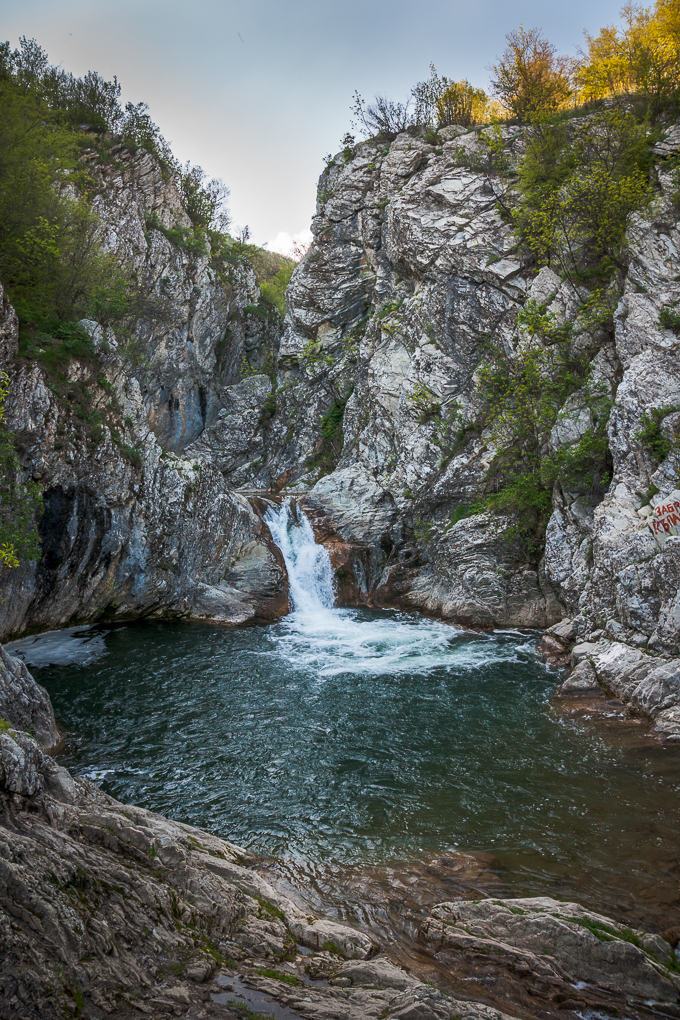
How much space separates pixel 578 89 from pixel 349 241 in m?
14.1

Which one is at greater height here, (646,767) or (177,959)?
(177,959)

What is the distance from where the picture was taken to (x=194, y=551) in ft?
65.8

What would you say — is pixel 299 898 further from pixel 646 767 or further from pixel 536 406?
pixel 536 406

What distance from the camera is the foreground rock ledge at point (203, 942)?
341 cm

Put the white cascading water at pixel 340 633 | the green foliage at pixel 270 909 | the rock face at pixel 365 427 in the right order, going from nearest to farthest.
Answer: the green foliage at pixel 270 909
the rock face at pixel 365 427
the white cascading water at pixel 340 633

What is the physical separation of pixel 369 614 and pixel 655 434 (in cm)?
1166

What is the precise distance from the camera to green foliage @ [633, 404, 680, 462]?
1405 cm

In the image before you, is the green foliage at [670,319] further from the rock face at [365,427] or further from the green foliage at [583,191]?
the green foliage at [583,191]

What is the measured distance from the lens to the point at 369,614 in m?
20.6

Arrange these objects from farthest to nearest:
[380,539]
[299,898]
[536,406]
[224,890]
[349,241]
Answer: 1. [349,241]
2. [380,539]
3. [536,406]
4. [299,898]
5. [224,890]

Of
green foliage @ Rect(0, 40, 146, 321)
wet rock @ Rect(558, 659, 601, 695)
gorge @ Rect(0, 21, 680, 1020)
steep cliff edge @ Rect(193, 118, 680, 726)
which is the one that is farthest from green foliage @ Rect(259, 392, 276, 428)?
wet rock @ Rect(558, 659, 601, 695)

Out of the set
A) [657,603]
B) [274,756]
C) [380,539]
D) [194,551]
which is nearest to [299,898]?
[274,756]

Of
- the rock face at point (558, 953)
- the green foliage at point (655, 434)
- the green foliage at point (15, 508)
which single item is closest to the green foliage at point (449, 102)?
the green foliage at point (655, 434)

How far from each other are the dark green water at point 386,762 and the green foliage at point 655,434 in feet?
22.6
